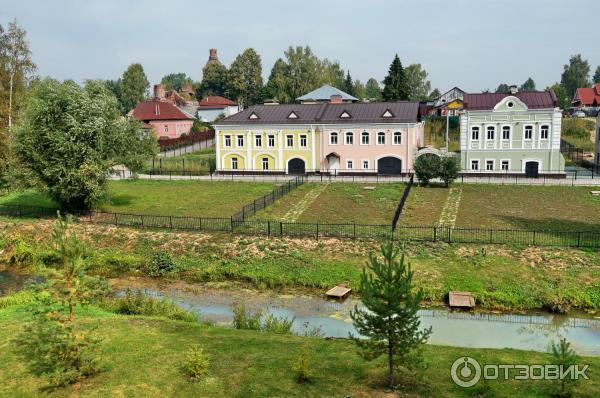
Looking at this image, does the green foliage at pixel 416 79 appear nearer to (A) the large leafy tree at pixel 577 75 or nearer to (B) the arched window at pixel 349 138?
(A) the large leafy tree at pixel 577 75

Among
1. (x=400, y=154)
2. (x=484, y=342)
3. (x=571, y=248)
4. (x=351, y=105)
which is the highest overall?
(x=351, y=105)

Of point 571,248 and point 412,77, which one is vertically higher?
point 412,77

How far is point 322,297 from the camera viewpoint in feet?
76.2

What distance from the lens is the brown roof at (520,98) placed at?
44.5 metres

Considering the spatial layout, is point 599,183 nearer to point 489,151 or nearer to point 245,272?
point 489,151

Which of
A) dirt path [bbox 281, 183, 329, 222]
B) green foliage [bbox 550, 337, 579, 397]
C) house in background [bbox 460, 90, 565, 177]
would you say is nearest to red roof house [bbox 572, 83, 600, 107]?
house in background [bbox 460, 90, 565, 177]

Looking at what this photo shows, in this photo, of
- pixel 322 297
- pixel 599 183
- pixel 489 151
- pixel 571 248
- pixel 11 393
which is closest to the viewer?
pixel 11 393

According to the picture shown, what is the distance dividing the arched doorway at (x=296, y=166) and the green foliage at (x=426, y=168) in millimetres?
11436

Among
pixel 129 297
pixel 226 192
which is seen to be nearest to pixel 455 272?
pixel 129 297

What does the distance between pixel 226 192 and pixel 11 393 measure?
28.5 m

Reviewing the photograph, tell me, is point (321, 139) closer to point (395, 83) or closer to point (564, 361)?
point (395, 83)

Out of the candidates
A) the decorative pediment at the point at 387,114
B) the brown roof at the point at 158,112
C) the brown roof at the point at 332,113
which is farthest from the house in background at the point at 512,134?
the brown roof at the point at 158,112

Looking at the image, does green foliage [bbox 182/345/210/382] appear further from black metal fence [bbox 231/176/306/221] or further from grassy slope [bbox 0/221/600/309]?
black metal fence [bbox 231/176/306/221]

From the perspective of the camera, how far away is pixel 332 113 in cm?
4938
